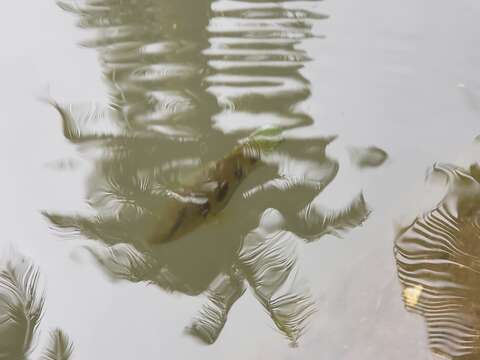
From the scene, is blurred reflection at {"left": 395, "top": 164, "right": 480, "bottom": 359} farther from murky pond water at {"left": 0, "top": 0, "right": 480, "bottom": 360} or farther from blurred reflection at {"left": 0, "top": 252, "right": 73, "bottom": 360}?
blurred reflection at {"left": 0, "top": 252, "right": 73, "bottom": 360}

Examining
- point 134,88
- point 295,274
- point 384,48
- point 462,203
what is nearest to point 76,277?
point 295,274

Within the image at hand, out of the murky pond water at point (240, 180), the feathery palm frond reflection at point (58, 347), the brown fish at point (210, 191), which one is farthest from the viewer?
the brown fish at point (210, 191)

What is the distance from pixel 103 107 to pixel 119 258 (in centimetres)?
66

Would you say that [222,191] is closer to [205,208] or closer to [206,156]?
[205,208]

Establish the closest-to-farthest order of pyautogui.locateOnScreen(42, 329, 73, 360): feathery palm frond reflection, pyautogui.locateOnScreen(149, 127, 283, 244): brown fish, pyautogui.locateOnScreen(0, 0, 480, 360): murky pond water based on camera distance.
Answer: pyautogui.locateOnScreen(42, 329, 73, 360): feathery palm frond reflection
pyautogui.locateOnScreen(0, 0, 480, 360): murky pond water
pyautogui.locateOnScreen(149, 127, 283, 244): brown fish

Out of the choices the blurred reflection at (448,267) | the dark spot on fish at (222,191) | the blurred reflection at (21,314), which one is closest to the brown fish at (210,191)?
the dark spot on fish at (222,191)

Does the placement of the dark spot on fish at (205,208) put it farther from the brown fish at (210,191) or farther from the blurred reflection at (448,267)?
the blurred reflection at (448,267)

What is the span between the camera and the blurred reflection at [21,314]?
1.84m

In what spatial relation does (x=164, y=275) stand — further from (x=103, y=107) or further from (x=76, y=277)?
(x=103, y=107)

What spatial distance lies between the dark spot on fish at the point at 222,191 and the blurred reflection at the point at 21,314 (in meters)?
0.61

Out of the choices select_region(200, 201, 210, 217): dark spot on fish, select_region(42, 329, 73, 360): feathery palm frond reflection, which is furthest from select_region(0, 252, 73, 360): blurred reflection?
select_region(200, 201, 210, 217): dark spot on fish

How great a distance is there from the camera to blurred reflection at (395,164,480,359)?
1.96 metres

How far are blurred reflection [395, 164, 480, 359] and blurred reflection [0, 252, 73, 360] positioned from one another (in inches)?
41.6

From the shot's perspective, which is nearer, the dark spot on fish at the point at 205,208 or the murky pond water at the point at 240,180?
the murky pond water at the point at 240,180
